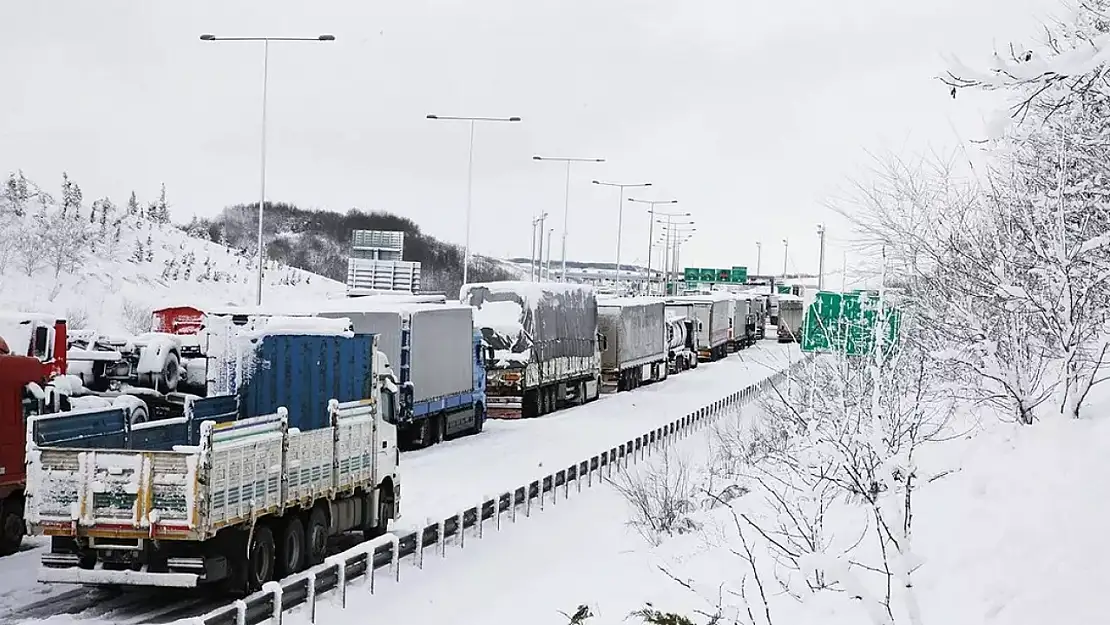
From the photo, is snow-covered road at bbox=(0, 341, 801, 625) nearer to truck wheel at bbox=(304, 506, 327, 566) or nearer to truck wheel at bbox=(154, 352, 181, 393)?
truck wheel at bbox=(304, 506, 327, 566)

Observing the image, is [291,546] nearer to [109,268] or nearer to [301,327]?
[301,327]

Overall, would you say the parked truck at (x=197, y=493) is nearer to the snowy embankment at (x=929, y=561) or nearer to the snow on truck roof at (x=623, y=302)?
the snowy embankment at (x=929, y=561)

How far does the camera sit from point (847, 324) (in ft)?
52.6

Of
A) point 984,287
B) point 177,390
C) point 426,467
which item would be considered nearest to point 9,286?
point 177,390

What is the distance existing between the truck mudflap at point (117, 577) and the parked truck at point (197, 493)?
0.01 meters

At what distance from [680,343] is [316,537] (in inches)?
2087

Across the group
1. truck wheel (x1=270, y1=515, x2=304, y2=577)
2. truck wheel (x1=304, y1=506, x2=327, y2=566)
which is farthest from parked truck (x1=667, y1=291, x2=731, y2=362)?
truck wheel (x1=270, y1=515, x2=304, y2=577)

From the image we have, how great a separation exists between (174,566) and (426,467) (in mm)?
14646

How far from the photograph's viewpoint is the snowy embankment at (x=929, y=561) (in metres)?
9.51

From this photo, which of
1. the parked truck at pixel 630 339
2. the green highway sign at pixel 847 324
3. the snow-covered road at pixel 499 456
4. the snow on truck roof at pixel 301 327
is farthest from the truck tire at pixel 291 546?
the parked truck at pixel 630 339

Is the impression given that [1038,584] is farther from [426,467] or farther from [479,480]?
[426,467]

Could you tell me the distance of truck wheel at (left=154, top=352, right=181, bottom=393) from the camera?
32500 millimetres

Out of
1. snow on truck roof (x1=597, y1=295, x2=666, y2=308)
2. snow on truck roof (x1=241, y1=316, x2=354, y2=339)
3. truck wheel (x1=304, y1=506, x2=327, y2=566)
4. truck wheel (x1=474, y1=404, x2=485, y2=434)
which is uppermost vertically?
→ snow on truck roof (x1=597, y1=295, x2=666, y2=308)

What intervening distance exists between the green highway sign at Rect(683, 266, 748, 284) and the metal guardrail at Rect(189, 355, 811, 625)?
109121mm
